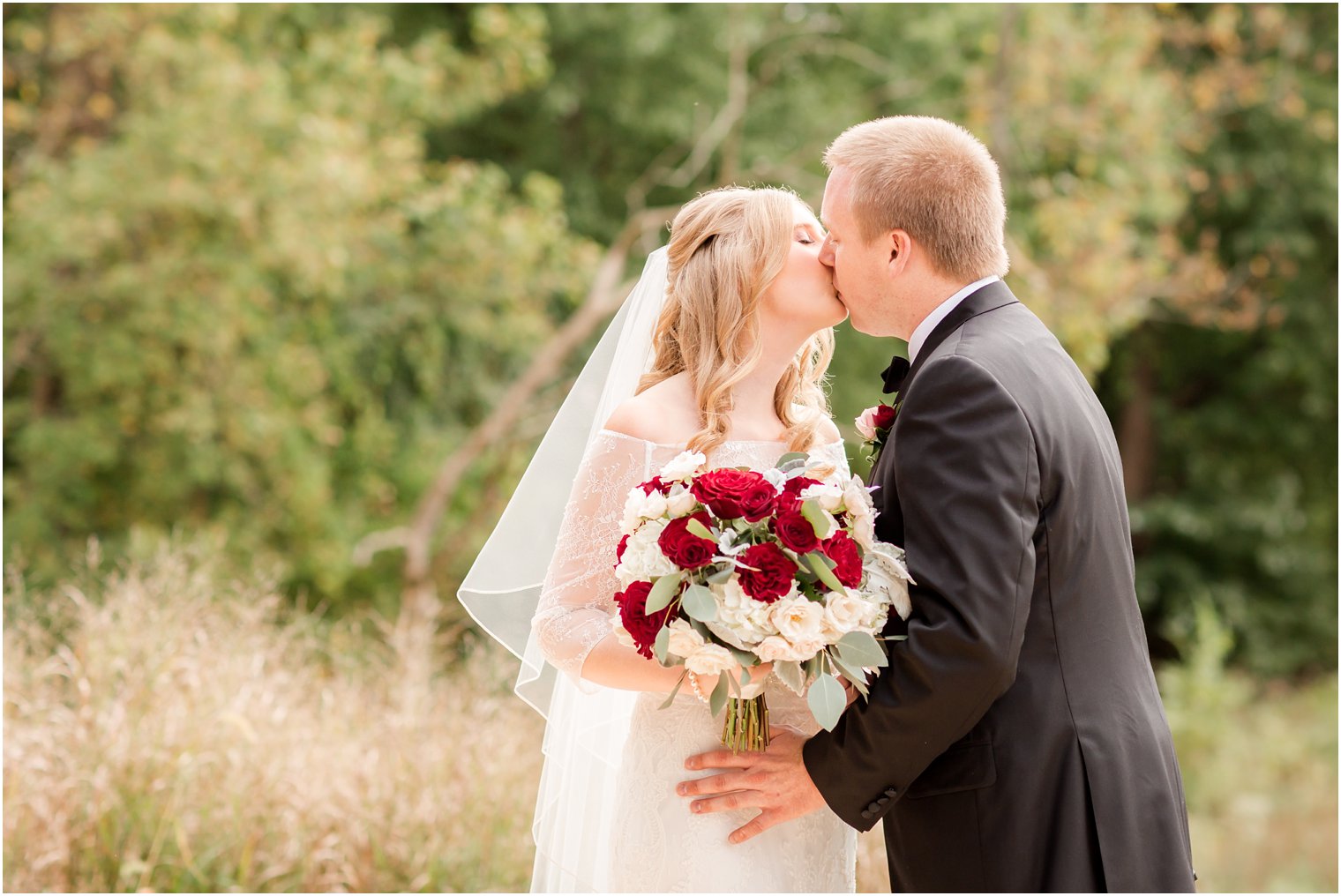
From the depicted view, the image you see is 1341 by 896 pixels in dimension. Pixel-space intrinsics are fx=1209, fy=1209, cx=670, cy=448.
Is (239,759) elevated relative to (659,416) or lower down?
lower down

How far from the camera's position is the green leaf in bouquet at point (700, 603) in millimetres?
2314

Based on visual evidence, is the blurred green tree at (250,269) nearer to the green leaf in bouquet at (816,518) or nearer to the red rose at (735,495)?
the red rose at (735,495)

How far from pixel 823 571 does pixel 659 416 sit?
0.80 meters

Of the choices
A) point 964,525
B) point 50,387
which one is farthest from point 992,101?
point 964,525

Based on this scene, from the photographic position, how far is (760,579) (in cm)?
233

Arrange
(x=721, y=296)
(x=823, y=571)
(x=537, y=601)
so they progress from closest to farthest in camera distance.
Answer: (x=823, y=571), (x=721, y=296), (x=537, y=601)

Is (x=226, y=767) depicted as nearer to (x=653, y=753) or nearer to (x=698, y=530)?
(x=653, y=753)

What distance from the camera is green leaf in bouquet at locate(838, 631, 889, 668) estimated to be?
Result: 233 centimetres

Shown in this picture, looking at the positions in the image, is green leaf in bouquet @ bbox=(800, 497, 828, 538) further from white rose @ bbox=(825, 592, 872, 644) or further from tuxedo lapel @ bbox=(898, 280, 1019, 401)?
tuxedo lapel @ bbox=(898, 280, 1019, 401)

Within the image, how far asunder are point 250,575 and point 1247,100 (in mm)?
11306

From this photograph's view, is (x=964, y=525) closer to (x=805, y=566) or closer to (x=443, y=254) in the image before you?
(x=805, y=566)

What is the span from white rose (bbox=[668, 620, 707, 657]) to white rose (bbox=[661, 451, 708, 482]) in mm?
315

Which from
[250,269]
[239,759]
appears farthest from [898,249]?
[250,269]

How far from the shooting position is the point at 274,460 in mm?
9312
